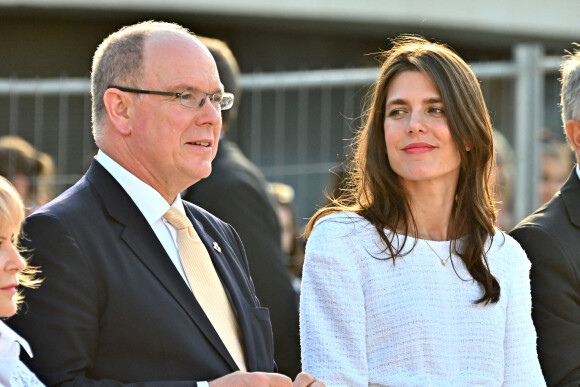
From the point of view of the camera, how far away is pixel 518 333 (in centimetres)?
406

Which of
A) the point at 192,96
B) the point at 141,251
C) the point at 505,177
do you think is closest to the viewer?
the point at 141,251

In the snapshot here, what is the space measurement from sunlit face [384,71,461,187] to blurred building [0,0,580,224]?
6.67 ft

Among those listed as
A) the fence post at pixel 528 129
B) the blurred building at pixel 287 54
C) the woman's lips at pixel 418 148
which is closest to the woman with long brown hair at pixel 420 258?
the woman's lips at pixel 418 148

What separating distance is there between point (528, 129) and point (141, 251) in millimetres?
4564

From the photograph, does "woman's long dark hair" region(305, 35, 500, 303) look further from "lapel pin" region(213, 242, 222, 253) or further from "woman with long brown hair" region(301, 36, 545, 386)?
"lapel pin" region(213, 242, 222, 253)

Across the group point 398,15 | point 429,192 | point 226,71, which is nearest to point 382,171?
point 429,192

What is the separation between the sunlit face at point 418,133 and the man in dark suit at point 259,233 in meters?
1.09

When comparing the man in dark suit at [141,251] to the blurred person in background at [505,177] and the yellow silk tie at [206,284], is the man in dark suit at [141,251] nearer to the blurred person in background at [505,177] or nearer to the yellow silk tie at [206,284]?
the yellow silk tie at [206,284]

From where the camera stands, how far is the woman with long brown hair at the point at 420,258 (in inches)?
152

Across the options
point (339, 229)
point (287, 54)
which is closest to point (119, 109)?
point (339, 229)

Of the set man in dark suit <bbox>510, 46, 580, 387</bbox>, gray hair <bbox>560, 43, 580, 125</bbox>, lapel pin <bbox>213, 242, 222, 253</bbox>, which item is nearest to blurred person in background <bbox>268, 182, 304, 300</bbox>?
gray hair <bbox>560, 43, 580, 125</bbox>

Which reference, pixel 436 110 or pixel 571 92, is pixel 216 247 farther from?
pixel 571 92

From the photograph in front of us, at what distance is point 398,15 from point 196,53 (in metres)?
13.1

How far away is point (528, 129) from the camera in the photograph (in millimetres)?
7555
